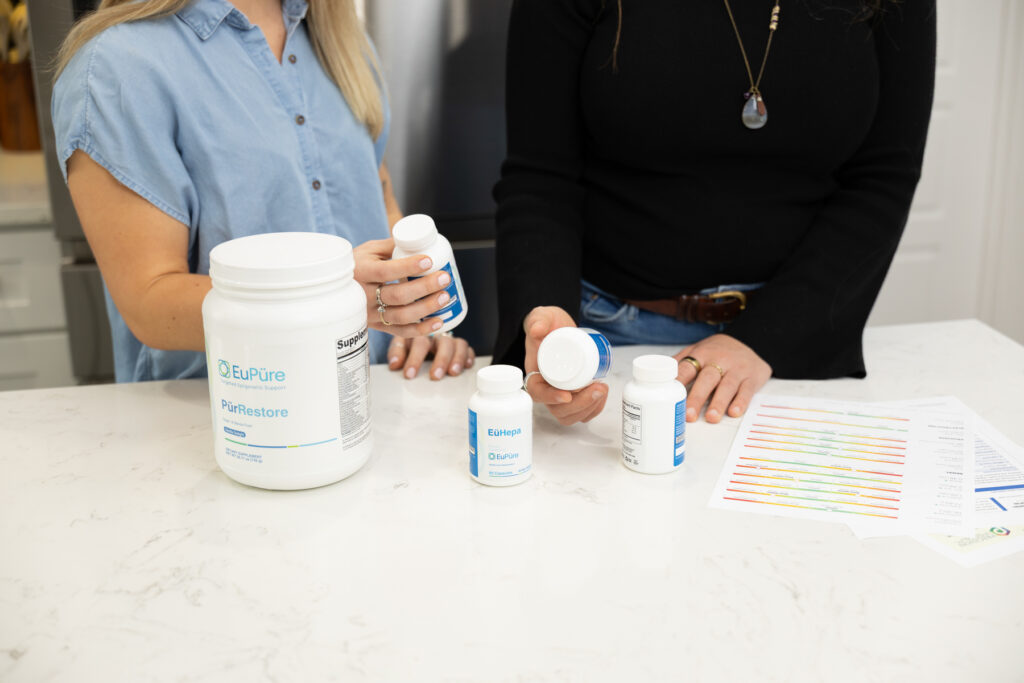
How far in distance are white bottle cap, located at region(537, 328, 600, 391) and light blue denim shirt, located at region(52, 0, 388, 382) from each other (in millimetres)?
469

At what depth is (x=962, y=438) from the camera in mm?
950

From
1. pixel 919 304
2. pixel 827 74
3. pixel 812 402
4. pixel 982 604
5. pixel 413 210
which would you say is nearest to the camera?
pixel 982 604

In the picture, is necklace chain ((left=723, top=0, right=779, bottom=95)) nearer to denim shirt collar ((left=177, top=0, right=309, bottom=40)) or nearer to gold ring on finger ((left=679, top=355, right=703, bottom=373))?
gold ring on finger ((left=679, top=355, right=703, bottom=373))

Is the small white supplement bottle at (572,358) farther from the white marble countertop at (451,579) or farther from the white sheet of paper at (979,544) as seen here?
the white sheet of paper at (979,544)

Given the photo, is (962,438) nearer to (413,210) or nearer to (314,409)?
(314,409)

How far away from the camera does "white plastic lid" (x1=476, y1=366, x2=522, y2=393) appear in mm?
821

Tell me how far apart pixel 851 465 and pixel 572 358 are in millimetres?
294

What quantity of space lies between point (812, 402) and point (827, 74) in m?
0.42

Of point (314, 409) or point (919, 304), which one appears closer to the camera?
point (314, 409)

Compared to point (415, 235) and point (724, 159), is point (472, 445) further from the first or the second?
point (724, 159)

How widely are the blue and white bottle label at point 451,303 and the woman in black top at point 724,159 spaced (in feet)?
0.57

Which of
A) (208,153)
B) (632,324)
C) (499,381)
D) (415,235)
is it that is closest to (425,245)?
(415,235)

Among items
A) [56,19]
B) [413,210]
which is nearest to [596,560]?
[413,210]

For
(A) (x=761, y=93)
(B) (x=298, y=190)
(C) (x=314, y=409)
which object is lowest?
(C) (x=314, y=409)
